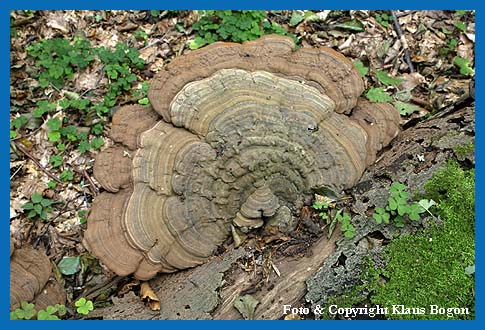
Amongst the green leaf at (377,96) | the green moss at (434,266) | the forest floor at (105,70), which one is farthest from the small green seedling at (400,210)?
the green leaf at (377,96)

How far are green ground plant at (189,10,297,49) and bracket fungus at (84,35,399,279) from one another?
151cm

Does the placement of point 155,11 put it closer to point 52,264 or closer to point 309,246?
point 52,264

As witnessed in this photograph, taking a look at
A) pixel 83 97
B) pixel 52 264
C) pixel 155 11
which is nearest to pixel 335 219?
pixel 52 264

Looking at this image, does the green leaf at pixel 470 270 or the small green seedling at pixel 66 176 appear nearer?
the green leaf at pixel 470 270

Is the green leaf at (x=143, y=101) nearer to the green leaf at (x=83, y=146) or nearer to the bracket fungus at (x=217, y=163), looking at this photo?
the green leaf at (x=83, y=146)

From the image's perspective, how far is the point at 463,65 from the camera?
215 inches

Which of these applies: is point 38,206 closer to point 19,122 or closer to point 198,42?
point 19,122

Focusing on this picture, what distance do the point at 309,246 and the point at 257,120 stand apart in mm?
1108

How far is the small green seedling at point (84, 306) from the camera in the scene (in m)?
4.01

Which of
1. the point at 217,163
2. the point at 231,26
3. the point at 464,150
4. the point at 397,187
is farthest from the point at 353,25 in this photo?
the point at 217,163

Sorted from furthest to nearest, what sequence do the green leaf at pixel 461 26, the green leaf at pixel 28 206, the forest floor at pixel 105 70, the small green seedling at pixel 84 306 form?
the green leaf at pixel 461 26, the forest floor at pixel 105 70, the green leaf at pixel 28 206, the small green seedling at pixel 84 306

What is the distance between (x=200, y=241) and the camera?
12.8 ft

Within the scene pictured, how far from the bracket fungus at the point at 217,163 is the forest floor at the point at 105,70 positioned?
37.0 inches

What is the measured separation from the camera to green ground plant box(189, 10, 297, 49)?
18.1ft
